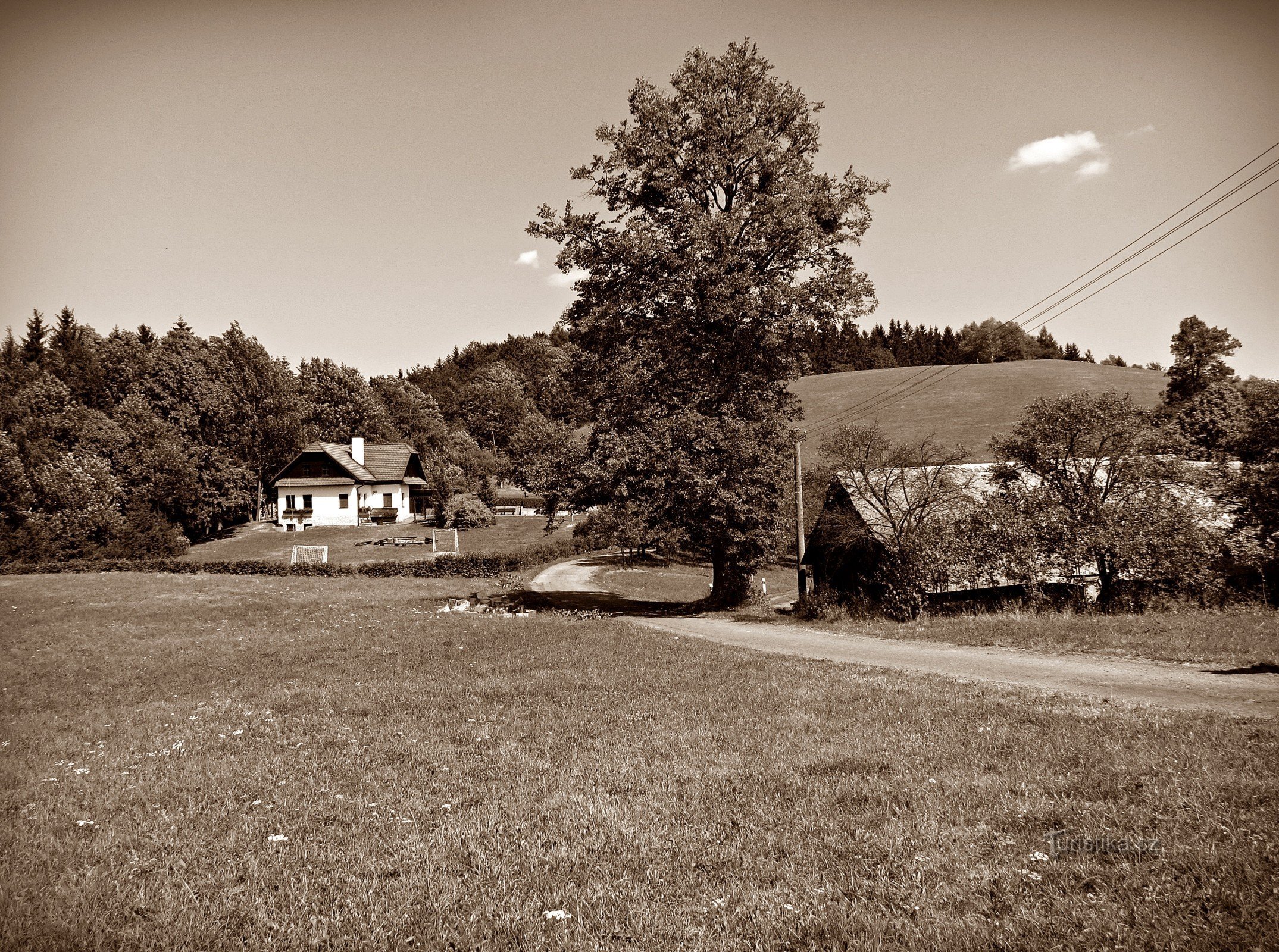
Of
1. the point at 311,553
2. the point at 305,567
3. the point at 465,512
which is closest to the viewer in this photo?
the point at 305,567

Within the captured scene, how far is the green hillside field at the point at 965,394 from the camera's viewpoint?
7969cm

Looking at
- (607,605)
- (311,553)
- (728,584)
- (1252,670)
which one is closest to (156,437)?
(311,553)

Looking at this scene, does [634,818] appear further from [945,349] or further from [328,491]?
[945,349]

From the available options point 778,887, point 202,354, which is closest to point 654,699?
point 778,887

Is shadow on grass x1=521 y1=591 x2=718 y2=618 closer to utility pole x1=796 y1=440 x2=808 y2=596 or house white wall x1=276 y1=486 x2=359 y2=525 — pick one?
utility pole x1=796 y1=440 x2=808 y2=596

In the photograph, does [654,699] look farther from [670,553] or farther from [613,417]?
[670,553]

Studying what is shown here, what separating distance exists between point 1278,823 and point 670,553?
56.5 m

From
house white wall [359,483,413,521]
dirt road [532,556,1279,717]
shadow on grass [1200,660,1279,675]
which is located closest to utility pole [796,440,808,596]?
dirt road [532,556,1279,717]

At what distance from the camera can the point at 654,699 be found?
11.7m

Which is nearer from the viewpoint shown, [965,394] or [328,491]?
[328,491]

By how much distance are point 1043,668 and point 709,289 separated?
59.8 feet
